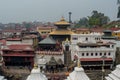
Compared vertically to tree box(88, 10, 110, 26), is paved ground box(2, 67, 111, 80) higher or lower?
lower

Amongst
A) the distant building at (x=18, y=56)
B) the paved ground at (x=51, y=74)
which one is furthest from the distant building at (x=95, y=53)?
the distant building at (x=18, y=56)

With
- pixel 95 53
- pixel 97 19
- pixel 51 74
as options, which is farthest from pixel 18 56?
pixel 97 19

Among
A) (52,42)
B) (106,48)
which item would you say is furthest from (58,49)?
(106,48)

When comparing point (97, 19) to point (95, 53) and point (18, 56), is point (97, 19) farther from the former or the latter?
point (18, 56)

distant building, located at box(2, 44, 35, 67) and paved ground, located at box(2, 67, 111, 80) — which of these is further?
distant building, located at box(2, 44, 35, 67)

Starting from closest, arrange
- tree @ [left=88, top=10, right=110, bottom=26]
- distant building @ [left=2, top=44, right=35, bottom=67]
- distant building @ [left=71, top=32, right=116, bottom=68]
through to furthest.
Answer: distant building @ [left=71, top=32, right=116, bottom=68] → distant building @ [left=2, top=44, right=35, bottom=67] → tree @ [left=88, top=10, right=110, bottom=26]

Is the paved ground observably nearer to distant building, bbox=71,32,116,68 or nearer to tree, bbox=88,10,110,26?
distant building, bbox=71,32,116,68

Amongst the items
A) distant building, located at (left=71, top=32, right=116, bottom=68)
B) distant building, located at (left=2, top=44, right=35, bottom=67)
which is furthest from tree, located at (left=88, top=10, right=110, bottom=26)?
distant building, located at (left=2, top=44, right=35, bottom=67)

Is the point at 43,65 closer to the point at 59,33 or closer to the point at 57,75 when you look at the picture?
the point at 57,75

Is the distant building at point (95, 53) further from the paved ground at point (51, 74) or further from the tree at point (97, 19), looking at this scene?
the tree at point (97, 19)

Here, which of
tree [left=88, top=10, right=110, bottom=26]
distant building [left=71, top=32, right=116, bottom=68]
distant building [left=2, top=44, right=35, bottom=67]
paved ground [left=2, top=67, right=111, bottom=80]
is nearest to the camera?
paved ground [left=2, top=67, right=111, bottom=80]

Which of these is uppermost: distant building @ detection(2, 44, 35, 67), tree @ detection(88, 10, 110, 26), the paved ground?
tree @ detection(88, 10, 110, 26)

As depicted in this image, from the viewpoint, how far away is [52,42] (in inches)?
1496

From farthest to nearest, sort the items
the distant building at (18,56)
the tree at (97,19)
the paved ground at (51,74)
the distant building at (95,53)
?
1. the tree at (97,19)
2. the distant building at (18,56)
3. the distant building at (95,53)
4. the paved ground at (51,74)
